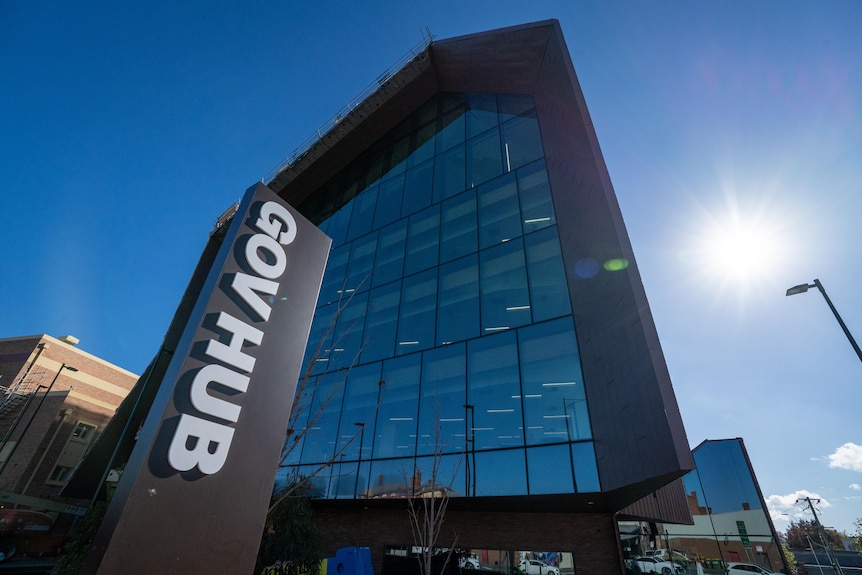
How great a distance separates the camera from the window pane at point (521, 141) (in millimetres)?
19766

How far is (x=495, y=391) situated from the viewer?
1478cm

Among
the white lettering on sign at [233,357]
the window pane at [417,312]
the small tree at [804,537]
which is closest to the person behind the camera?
the white lettering on sign at [233,357]

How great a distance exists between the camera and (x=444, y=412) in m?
15.5

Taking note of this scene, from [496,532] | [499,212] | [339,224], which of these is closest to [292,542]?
[496,532]

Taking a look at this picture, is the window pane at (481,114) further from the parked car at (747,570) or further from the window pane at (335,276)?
the parked car at (747,570)

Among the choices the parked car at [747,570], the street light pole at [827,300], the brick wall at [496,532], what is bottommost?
the parked car at [747,570]

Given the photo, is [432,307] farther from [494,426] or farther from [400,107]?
[400,107]

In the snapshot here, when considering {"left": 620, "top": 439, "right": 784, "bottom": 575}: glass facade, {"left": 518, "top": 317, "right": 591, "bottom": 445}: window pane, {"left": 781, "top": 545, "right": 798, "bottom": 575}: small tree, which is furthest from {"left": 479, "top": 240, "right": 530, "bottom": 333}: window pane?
{"left": 781, "top": 545, "right": 798, "bottom": 575}: small tree

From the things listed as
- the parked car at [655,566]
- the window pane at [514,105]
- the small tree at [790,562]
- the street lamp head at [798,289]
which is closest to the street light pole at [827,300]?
the street lamp head at [798,289]

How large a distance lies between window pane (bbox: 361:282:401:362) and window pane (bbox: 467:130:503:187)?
715 centimetres

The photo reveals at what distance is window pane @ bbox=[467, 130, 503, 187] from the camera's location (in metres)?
20.9

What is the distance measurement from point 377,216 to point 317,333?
27.0 feet

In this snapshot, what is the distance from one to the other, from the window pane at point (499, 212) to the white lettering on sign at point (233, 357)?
46.0 feet

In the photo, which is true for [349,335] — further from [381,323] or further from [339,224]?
[339,224]
